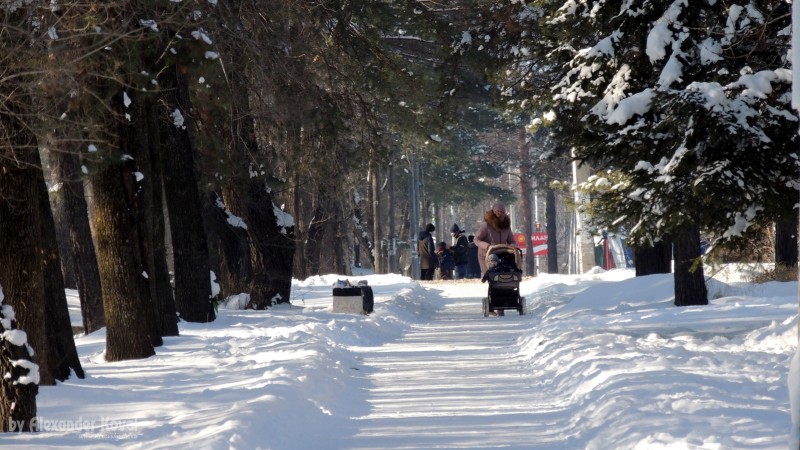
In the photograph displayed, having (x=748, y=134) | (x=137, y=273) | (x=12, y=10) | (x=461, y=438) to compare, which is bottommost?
(x=461, y=438)

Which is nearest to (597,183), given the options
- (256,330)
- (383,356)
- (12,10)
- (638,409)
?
(383,356)

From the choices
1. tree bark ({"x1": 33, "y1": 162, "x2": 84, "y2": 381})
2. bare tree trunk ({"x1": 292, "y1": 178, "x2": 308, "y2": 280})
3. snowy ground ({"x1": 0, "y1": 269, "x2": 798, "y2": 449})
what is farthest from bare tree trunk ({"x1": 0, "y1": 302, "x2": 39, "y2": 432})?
bare tree trunk ({"x1": 292, "y1": 178, "x2": 308, "y2": 280})

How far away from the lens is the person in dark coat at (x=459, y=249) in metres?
48.2

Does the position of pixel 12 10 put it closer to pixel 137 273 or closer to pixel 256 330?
pixel 137 273

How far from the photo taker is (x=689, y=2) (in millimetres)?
14344

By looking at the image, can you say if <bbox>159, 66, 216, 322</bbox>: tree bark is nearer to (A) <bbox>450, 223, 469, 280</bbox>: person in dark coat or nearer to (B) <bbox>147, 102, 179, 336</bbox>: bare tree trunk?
(B) <bbox>147, 102, 179, 336</bbox>: bare tree trunk

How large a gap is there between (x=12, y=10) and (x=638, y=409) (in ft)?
20.5

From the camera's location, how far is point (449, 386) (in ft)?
41.9

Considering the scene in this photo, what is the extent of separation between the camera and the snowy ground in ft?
29.7

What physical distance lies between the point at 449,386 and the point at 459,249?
3615 centimetres

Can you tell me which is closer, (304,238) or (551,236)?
(304,238)

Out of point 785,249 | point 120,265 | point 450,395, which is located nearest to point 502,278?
point 785,249

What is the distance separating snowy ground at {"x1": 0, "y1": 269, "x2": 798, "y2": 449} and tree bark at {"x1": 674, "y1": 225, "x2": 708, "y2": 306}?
0.61m

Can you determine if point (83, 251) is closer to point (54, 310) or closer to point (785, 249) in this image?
point (54, 310)
